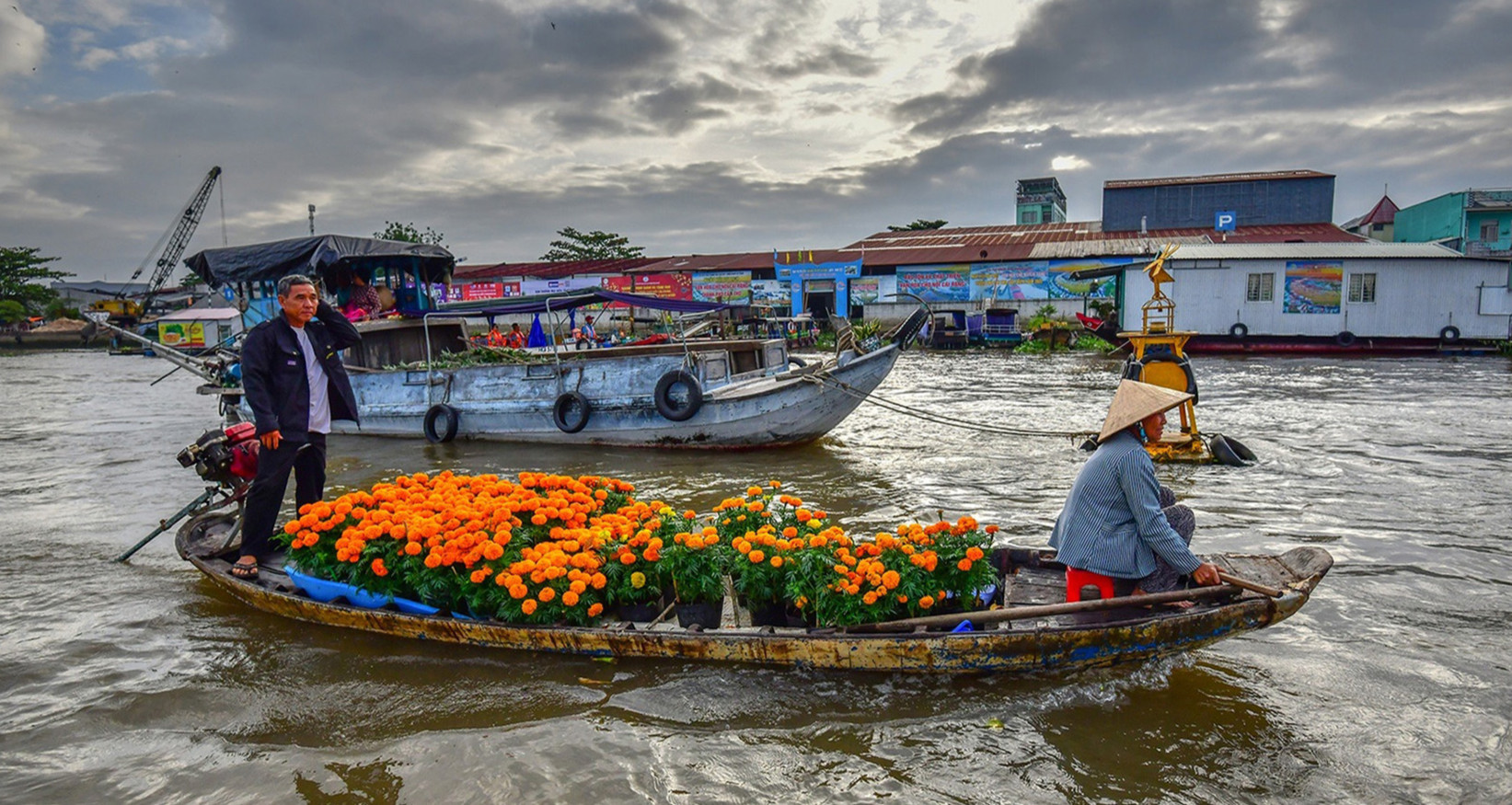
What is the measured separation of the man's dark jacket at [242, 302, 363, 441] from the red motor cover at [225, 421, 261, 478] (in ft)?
3.07

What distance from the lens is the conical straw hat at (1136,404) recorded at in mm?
3820

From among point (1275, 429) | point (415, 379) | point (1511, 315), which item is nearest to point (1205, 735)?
point (1275, 429)

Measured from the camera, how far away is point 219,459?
5.98 metres

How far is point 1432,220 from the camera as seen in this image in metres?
36.4


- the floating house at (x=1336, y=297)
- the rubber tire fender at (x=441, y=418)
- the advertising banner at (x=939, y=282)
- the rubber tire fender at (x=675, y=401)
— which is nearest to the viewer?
the rubber tire fender at (x=675, y=401)

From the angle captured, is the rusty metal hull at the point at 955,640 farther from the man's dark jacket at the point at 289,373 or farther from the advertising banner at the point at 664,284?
the advertising banner at the point at 664,284

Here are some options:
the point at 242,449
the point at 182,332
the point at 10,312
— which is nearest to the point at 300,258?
the point at 242,449

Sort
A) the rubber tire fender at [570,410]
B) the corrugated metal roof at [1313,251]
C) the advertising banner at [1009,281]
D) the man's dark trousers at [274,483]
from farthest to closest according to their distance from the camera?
1. the advertising banner at [1009,281]
2. the corrugated metal roof at [1313,251]
3. the rubber tire fender at [570,410]
4. the man's dark trousers at [274,483]

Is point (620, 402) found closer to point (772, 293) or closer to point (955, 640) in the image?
point (955, 640)

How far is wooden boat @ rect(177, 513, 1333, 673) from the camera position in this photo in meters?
3.85

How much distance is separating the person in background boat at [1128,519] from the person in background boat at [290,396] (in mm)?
4623

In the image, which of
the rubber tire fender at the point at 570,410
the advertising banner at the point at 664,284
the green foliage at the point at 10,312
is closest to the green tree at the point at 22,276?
the green foliage at the point at 10,312

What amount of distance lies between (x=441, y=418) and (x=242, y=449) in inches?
255

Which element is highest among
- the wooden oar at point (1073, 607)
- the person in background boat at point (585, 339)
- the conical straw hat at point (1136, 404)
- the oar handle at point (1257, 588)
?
the person in background boat at point (585, 339)
